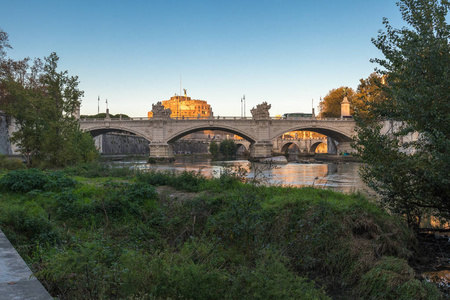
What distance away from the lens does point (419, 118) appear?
27.1ft

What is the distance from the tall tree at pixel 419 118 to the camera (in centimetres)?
780

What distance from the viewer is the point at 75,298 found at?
3537 mm

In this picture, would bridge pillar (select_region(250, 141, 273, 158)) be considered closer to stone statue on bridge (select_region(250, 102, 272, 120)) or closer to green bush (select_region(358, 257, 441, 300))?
stone statue on bridge (select_region(250, 102, 272, 120))

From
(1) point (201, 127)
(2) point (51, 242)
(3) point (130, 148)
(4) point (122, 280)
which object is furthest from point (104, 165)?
(3) point (130, 148)

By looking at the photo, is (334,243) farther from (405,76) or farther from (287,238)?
(405,76)

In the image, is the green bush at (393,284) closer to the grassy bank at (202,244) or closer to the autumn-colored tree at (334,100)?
the grassy bank at (202,244)

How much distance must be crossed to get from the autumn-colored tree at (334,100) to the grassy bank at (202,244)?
5854 cm

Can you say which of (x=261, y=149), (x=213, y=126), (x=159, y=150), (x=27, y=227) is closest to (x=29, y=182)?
(x=27, y=227)

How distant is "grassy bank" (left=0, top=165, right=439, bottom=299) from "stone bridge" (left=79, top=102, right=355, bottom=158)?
1719 inches

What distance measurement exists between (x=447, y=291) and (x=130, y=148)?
7721 centimetres

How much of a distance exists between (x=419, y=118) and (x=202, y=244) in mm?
6105

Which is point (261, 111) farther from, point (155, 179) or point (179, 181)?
point (179, 181)

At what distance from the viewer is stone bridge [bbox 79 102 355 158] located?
53.5 metres

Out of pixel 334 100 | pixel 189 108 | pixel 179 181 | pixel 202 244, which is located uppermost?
pixel 189 108
